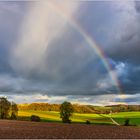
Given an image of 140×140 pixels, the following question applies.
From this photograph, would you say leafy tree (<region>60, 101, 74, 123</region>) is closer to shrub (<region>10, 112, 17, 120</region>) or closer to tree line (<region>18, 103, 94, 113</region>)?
shrub (<region>10, 112, 17, 120</region>)

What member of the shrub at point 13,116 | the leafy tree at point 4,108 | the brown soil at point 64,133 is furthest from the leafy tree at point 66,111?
the brown soil at point 64,133

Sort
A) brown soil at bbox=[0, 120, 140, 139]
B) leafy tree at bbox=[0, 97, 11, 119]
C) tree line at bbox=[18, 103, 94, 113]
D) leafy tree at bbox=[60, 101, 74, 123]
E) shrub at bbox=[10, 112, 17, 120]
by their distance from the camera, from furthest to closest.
Answer: tree line at bbox=[18, 103, 94, 113], leafy tree at bbox=[0, 97, 11, 119], shrub at bbox=[10, 112, 17, 120], leafy tree at bbox=[60, 101, 74, 123], brown soil at bbox=[0, 120, 140, 139]

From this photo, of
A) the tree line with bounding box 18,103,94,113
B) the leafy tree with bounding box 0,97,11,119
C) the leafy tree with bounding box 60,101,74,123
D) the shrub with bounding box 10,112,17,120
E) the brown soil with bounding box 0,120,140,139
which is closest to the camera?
the brown soil with bounding box 0,120,140,139

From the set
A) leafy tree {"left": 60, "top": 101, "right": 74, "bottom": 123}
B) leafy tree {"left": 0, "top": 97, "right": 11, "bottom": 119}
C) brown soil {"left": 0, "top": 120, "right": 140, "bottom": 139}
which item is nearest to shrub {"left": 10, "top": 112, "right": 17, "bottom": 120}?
leafy tree {"left": 0, "top": 97, "right": 11, "bottom": 119}

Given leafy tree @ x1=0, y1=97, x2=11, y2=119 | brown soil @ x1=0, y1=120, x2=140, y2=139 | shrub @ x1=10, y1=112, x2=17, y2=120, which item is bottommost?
brown soil @ x1=0, y1=120, x2=140, y2=139

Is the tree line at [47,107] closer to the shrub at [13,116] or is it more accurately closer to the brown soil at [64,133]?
the shrub at [13,116]

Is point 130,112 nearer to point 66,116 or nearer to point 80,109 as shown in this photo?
point 80,109

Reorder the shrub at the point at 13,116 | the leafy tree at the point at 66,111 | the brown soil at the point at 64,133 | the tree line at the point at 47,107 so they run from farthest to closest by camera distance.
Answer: the tree line at the point at 47,107 < the shrub at the point at 13,116 < the leafy tree at the point at 66,111 < the brown soil at the point at 64,133

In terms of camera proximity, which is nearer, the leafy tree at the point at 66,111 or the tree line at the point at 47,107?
the leafy tree at the point at 66,111

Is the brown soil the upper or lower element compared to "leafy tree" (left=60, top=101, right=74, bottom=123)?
lower

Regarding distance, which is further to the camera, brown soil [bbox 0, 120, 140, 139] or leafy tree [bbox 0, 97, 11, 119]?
leafy tree [bbox 0, 97, 11, 119]

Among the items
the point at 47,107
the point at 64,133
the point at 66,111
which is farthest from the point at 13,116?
the point at 64,133

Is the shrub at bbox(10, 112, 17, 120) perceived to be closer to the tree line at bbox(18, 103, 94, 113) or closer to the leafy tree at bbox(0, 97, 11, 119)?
the leafy tree at bbox(0, 97, 11, 119)

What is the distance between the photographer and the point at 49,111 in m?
160
